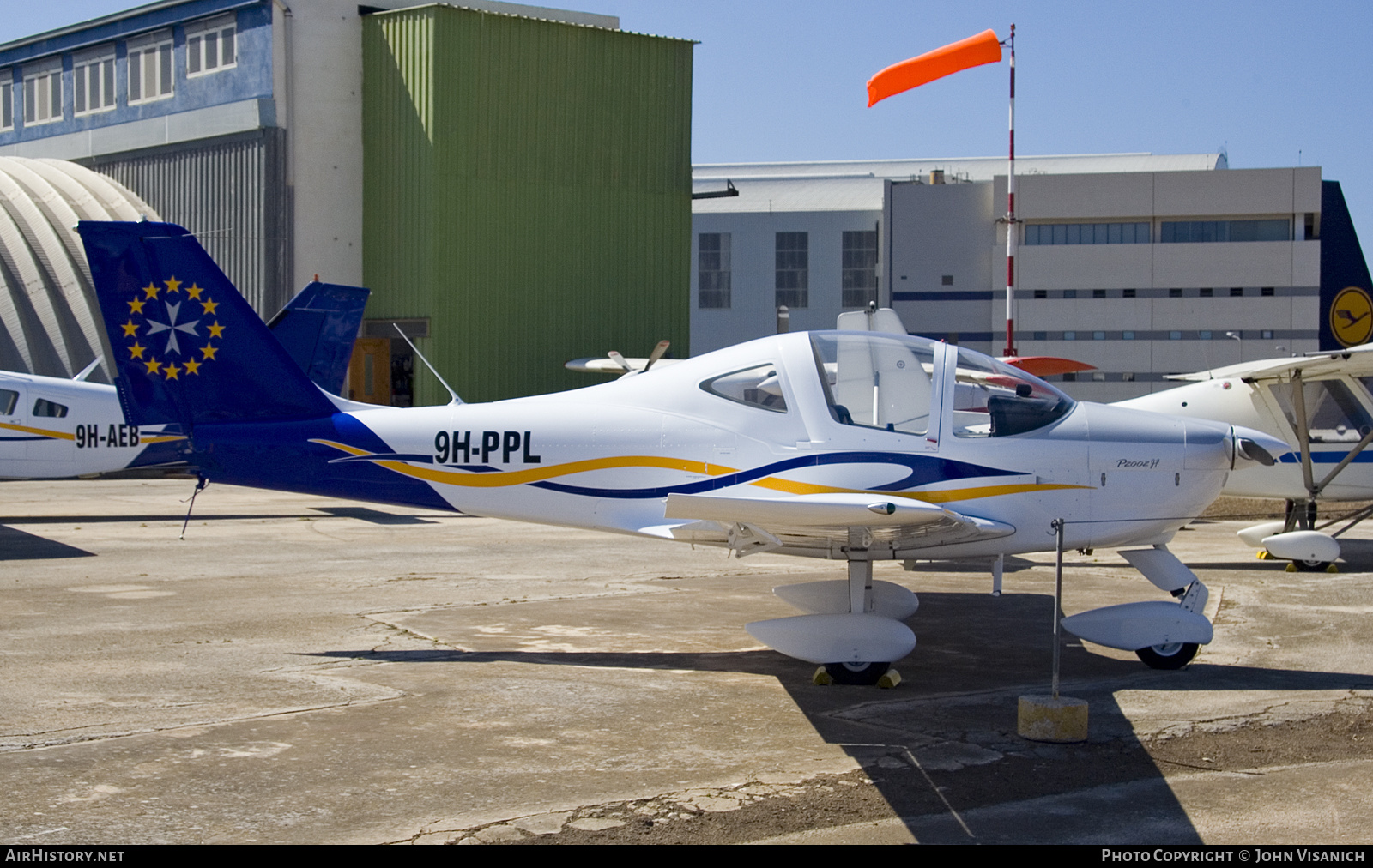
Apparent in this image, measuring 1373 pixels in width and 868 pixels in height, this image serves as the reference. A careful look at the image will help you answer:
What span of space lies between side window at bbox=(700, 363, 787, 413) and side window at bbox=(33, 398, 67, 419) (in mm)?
13484

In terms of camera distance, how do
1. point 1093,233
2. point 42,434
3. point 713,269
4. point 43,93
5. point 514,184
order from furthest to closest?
point 713,269 → point 1093,233 → point 43,93 → point 514,184 → point 42,434

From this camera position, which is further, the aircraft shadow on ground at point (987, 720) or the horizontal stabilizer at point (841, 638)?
the horizontal stabilizer at point (841, 638)

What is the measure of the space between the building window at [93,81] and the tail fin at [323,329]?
2102 cm

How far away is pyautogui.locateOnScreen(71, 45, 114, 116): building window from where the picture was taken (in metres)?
33.1

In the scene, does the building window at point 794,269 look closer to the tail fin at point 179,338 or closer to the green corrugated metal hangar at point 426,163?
the green corrugated metal hangar at point 426,163

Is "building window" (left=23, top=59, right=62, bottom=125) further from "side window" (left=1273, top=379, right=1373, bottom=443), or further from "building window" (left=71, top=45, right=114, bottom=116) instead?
"side window" (left=1273, top=379, right=1373, bottom=443)

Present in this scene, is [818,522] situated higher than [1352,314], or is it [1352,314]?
[1352,314]

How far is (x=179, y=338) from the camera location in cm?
837

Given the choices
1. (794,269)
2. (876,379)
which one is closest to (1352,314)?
(794,269)

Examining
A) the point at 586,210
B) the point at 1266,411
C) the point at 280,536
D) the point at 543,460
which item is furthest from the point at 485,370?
the point at 543,460

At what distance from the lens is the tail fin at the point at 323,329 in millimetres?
16219

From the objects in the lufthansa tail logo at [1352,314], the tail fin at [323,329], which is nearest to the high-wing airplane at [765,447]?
the tail fin at [323,329]

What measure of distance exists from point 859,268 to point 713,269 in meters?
5.96

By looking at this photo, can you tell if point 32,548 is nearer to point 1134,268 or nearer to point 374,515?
point 374,515
